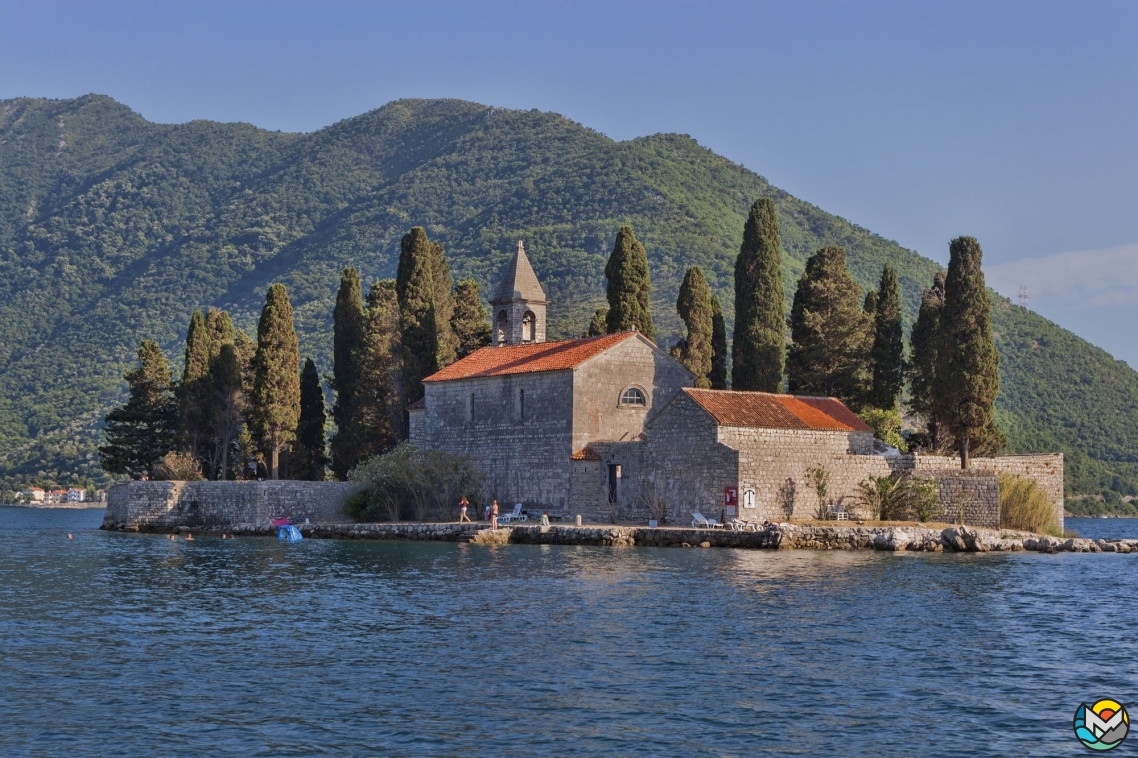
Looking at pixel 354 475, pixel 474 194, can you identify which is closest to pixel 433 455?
pixel 354 475

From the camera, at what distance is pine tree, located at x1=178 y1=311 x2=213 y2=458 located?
53531 mm

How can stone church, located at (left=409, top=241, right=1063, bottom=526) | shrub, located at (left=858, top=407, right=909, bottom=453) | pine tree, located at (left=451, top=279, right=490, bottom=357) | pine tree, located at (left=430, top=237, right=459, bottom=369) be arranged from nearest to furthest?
stone church, located at (left=409, top=241, right=1063, bottom=526) → shrub, located at (left=858, top=407, right=909, bottom=453) → pine tree, located at (left=430, top=237, right=459, bottom=369) → pine tree, located at (left=451, top=279, right=490, bottom=357)

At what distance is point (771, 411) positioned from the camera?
133ft

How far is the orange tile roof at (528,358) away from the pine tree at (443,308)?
2.46 metres

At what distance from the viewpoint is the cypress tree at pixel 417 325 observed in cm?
5156

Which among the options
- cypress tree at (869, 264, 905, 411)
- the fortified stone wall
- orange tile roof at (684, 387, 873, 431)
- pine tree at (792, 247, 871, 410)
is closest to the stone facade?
the fortified stone wall

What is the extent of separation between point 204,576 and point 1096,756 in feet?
74.2

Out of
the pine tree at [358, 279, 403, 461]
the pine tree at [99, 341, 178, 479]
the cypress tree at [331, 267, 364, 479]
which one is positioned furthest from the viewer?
the pine tree at [99, 341, 178, 479]

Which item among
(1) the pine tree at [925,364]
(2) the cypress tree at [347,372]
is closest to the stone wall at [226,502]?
(2) the cypress tree at [347,372]

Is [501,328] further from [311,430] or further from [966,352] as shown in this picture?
[966,352]

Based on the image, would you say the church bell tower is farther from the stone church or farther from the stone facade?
the stone facade

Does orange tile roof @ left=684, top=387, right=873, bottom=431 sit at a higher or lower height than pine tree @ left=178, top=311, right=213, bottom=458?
lower
